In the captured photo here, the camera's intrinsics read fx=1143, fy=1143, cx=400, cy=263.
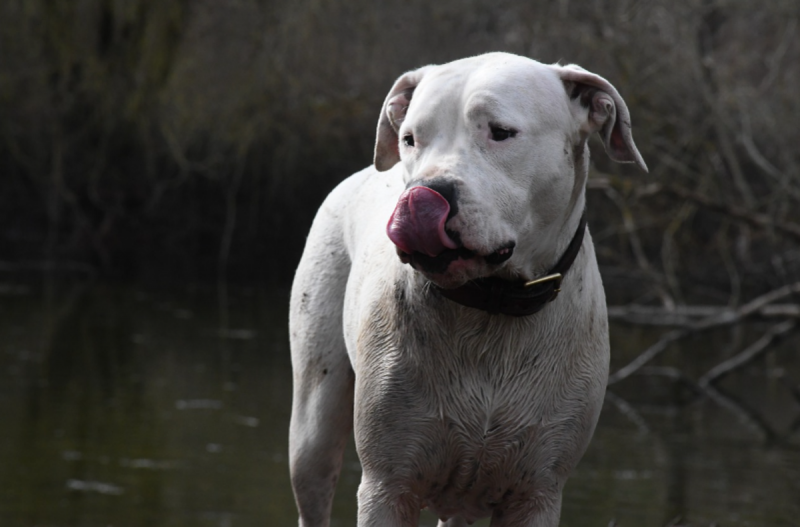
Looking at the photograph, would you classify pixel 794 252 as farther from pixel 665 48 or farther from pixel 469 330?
pixel 469 330

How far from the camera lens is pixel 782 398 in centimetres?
1192

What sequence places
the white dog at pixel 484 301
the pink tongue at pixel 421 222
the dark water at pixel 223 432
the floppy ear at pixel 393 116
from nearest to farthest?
1. the pink tongue at pixel 421 222
2. the white dog at pixel 484 301
3. the floppy ear at pixel 393 116
4. the dark water at pixel 223 432

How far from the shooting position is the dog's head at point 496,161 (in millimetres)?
2600

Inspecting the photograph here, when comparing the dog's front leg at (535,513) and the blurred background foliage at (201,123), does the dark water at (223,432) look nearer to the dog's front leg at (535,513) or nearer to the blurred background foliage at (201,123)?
the blurred background foliage at (201,123)

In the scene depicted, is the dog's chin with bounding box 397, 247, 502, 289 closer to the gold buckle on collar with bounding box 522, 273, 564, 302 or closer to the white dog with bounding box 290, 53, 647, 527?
the white dog with bounding box 290, 53, 647, 527

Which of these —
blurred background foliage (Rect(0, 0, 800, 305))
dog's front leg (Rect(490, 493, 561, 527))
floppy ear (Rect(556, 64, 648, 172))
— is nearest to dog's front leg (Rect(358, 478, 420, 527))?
dog's front leg (Rect(490, 493, 561, 527))

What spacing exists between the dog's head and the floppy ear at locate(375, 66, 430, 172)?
0.07 metres

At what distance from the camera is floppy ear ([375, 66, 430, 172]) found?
312 centimetres

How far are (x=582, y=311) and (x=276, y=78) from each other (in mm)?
14652

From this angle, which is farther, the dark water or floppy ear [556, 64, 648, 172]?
the dark water

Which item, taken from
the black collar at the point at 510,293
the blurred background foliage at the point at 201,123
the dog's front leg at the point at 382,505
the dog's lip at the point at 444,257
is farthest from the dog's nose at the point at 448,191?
the blurred background foliage at the point at 201,123

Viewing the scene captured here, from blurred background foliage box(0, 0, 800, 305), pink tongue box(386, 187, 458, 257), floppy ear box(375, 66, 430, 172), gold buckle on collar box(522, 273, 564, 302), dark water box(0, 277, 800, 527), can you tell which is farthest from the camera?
blurred background foliage box(0, 0, 800, 305)

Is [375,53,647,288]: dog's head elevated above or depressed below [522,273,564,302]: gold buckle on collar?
above

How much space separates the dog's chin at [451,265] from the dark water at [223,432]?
5104 millimetres
